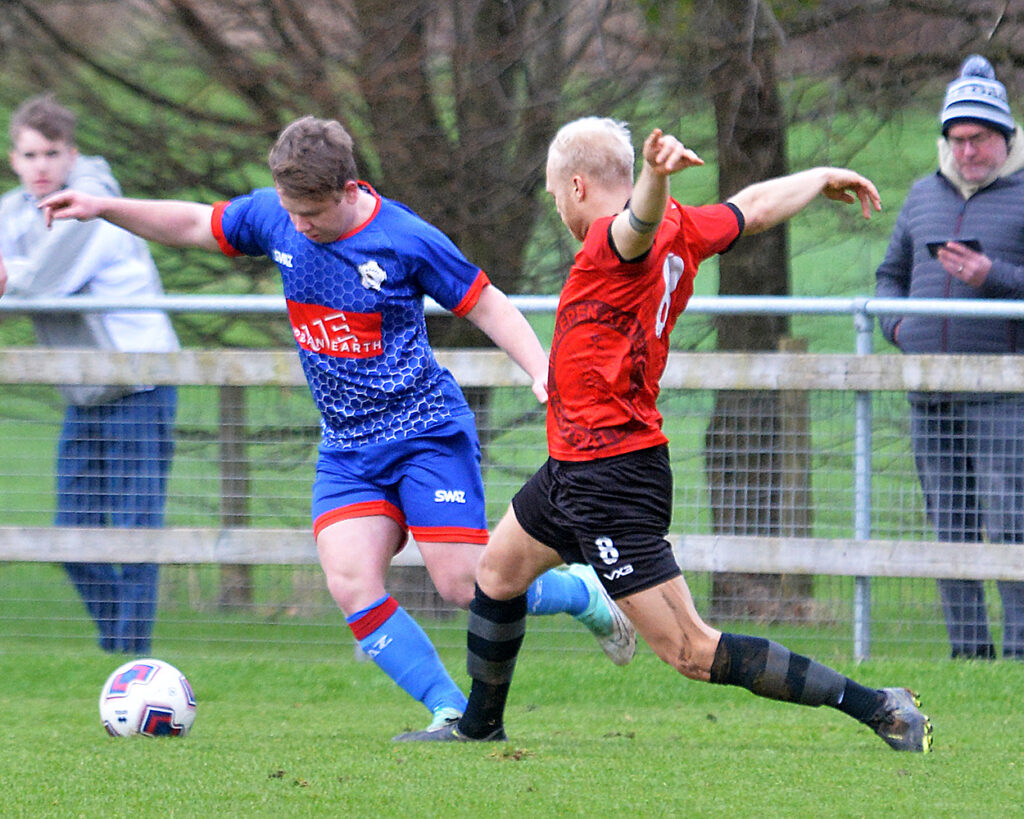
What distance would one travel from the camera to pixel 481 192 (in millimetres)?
7637

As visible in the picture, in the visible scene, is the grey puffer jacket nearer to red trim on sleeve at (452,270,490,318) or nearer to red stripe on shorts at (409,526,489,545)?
red trim on sleeve at (452,270,490,318)

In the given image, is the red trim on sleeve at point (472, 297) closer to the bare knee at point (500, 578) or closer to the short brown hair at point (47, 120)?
the bare knee at point (500, 578)

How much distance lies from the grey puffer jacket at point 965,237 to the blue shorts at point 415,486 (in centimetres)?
240

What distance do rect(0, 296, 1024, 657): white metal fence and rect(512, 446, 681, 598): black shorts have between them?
2.06 meters

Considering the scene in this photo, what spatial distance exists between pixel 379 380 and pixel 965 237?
9.40 ft

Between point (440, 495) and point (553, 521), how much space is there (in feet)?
2.22

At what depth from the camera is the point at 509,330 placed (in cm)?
482

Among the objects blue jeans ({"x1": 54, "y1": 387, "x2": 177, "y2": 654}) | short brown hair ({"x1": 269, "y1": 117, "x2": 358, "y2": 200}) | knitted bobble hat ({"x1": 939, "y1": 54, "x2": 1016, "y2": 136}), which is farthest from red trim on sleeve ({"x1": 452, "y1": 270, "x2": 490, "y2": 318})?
knitted bobble hat ({"x1": 939, "y1": 54, "x2": 1016, "y2": 136})

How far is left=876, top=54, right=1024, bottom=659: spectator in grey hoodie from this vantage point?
6.07 m

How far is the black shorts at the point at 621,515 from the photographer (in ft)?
13.6

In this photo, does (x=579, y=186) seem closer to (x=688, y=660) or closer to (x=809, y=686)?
(x=688, y=660)

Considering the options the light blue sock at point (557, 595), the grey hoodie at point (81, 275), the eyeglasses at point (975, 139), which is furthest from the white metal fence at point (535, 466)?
the light blue sock at point (557, 595)

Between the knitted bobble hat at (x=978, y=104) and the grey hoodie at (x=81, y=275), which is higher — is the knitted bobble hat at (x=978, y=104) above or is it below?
above

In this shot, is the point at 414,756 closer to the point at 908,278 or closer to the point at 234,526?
the point at 234,526
